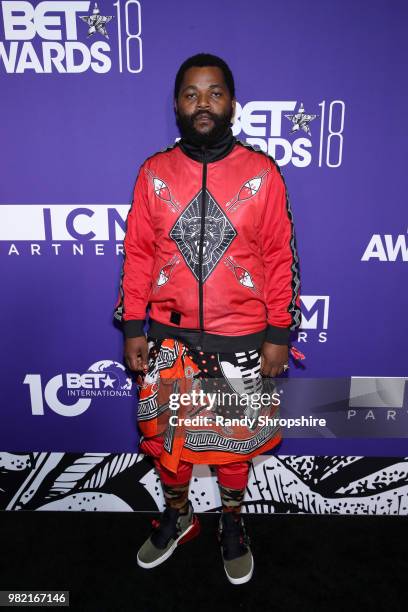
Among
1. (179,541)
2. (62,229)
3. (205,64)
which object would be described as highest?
(205,64)

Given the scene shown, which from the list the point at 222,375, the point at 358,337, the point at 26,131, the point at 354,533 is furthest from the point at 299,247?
the point at 354,533

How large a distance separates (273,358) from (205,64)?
904 mm

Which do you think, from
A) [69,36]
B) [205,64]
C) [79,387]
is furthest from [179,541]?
Result: [69,36]

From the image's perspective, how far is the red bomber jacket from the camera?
1.58 metres

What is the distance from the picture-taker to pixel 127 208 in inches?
71.9

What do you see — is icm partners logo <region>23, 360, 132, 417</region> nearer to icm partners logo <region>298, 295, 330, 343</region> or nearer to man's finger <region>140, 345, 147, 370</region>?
man's finger <region>140, 345, 147, 370</region>

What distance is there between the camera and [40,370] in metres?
2.00

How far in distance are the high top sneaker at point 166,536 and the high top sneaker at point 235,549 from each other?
0.13 metres

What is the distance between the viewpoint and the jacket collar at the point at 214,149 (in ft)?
5.20

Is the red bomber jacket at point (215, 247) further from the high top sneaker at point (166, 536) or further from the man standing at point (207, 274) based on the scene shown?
the high top sneaker at point (166, 536)

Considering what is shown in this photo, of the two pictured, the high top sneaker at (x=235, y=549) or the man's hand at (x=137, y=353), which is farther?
the high top sneaker at (x=235, y=549)

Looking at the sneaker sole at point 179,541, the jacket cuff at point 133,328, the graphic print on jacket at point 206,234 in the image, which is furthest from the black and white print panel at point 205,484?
the graphic print on jacket at point 206,234

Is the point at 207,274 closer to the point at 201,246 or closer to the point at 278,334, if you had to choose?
the point at 201,246

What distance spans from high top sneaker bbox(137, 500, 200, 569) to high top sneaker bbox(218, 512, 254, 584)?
0.42 feet
